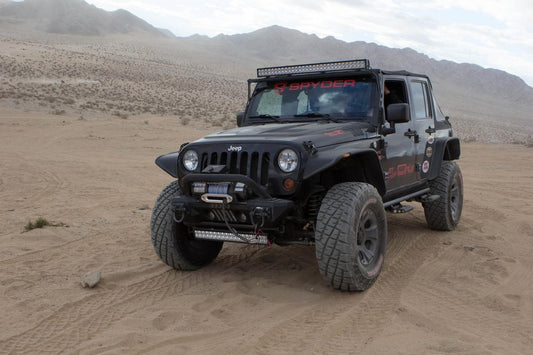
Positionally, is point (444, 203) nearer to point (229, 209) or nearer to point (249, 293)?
point (249, 293)

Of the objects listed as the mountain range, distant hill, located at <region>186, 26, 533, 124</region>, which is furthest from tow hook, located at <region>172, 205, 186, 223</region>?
distant hill, located at <region>186, 26, 533, 124</region>

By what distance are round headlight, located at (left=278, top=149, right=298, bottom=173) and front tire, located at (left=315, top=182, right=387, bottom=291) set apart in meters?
0.44

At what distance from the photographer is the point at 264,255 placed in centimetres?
615

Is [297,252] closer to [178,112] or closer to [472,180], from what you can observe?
[472,180]

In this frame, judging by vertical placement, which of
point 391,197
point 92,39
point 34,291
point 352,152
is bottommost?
point 34,291

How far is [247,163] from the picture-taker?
4645 mm

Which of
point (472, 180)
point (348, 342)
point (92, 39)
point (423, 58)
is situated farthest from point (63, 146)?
point (423, 58)

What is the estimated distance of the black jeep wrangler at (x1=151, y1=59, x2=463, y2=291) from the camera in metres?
4.50

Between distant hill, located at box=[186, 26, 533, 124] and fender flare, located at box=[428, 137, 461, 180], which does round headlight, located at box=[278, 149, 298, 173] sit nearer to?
fender flare, located at box=[428, 137, 461, 180]

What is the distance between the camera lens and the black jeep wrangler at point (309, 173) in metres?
4.50

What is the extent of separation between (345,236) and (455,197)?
3735 mm

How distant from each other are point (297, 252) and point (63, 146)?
11623 mm

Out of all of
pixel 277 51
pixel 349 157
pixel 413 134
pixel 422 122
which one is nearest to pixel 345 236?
pixel 349 157

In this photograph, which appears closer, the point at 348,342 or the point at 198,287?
the point at 348,342
